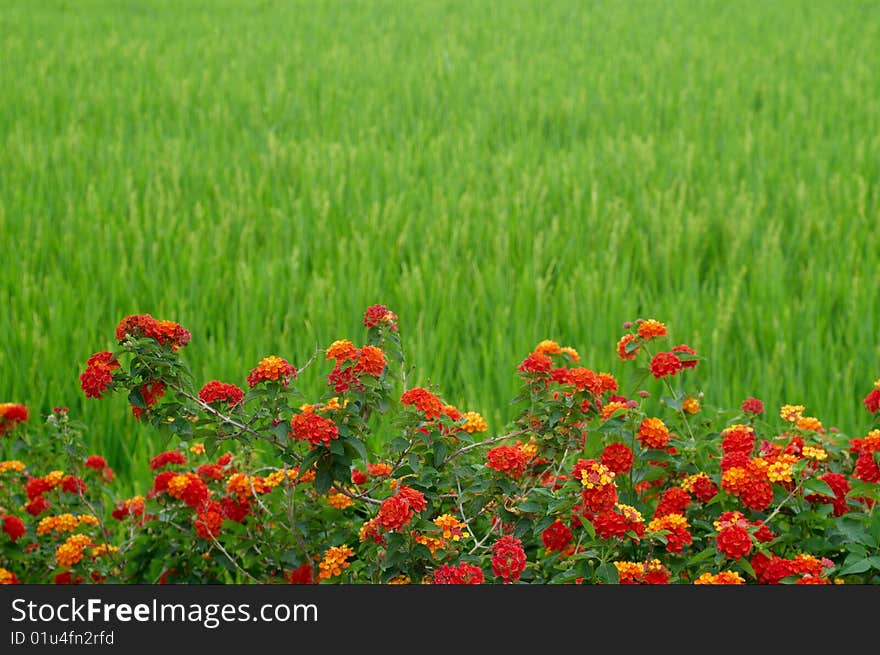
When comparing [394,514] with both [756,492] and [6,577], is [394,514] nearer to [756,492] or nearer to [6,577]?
[756,492]

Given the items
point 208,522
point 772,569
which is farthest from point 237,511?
point 772,569

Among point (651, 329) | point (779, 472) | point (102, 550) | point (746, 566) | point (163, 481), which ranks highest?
point (651, 329)

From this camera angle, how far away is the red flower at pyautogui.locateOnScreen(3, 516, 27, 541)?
159cm

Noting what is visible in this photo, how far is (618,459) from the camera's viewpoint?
4.69 feet

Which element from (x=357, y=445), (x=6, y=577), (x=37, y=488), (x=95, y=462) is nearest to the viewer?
(x=357, y=445)

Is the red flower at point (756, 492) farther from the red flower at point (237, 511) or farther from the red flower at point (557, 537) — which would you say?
the red flower at point (237, 511)

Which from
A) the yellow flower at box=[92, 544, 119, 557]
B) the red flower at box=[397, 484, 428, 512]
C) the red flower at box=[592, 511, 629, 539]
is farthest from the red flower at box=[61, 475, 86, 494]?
the red flower at box=[592, 511, 629, 539]

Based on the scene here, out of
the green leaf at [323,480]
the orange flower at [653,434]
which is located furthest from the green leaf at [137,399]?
the orange flower at [653,434]

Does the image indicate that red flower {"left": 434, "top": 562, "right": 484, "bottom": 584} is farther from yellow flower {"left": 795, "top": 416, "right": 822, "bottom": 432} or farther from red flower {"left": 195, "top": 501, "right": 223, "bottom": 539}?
yellow flower {"left": 795, "top": 416, "right": 822, "bottom": 432}

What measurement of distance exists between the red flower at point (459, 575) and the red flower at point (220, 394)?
396 millimetres

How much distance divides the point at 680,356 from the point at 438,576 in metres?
0.57

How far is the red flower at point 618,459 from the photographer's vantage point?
143cm

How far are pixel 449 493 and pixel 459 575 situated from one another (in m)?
0.27

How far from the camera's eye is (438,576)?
123 cm
